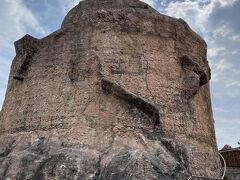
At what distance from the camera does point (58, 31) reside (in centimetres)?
973

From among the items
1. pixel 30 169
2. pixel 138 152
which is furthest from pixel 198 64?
pixel 30 169

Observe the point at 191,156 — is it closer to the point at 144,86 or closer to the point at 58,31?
the point at 144,86

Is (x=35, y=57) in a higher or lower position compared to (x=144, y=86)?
higher

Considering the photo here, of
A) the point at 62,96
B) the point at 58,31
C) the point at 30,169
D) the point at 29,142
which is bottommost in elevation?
the point at 30,169

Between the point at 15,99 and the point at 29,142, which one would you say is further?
the point at 15,99

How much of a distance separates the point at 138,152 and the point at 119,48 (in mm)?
2693

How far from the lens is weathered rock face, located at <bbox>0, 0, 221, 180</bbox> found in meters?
7.48

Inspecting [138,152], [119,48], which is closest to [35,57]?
[119,48]

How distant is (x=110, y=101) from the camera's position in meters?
8.25

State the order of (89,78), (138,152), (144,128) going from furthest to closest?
(89,78), (144,128), (138,152)

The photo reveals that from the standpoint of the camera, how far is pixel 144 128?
26.3 feet

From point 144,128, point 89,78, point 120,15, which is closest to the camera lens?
point 144,128

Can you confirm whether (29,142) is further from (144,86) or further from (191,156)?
(191,156)

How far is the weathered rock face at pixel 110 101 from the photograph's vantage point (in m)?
7.48
